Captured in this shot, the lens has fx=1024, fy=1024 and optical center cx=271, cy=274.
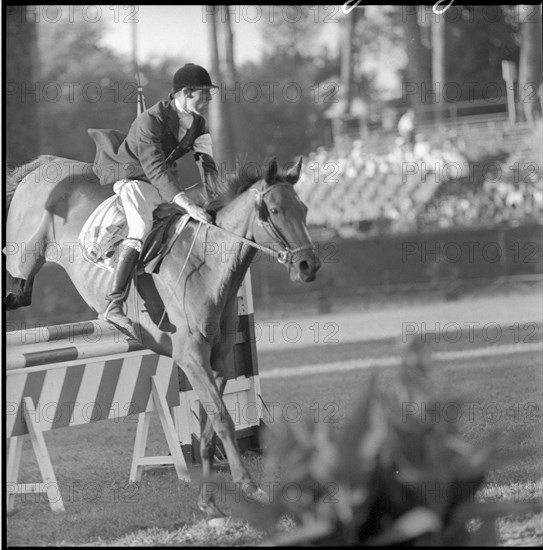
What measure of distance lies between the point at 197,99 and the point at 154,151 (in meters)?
0.35

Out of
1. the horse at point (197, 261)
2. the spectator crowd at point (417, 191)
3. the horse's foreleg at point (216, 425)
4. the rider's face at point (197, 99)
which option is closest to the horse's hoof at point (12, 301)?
the horse at point (197, 261)

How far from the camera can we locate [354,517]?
119 inches

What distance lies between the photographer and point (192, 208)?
5.00m

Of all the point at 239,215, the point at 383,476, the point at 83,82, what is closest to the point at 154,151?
the point at 239,215

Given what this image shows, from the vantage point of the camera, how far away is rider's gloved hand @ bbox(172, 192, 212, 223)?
4980 millimetres

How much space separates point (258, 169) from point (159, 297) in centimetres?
81

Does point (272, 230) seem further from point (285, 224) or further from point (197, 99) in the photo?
point (197, 99)

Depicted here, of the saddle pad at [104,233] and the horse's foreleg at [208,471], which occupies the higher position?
the saddle pad at [104,233]

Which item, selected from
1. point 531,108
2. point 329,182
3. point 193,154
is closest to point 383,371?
point 193,154

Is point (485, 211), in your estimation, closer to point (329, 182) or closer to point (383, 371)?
point (329, 182)

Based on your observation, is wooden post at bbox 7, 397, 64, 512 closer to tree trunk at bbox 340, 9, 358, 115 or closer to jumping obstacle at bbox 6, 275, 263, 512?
jumping obstacle at bbox 6, 275, 263, 512

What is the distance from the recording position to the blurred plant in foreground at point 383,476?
9.75 feet

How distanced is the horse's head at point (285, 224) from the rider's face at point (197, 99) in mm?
578

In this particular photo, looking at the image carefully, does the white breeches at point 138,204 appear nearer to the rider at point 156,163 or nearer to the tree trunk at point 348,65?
the rider at point 156,163
